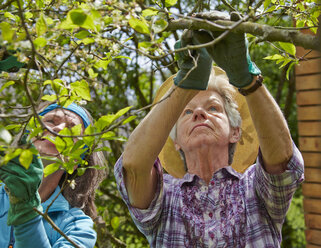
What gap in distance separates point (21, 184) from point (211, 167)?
3.07ft

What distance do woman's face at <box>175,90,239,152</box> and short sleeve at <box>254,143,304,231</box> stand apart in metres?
0.29

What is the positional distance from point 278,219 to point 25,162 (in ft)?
4.11

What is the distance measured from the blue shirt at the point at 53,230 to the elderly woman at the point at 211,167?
29cm

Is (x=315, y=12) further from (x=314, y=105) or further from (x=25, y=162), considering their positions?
(x=314, y=105)

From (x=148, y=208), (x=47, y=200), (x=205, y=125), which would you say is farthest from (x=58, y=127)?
(x=205, y=125)

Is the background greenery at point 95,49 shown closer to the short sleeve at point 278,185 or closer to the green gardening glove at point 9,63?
the green gardening glove at point 9,63

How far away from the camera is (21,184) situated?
5.78ft

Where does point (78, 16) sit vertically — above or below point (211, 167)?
above

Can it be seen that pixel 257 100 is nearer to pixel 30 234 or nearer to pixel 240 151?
pixel 240 151

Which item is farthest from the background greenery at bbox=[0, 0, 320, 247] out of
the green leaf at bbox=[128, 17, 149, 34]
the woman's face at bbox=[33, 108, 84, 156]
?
the woman's face at bbox=[33, 108, 84, 156]

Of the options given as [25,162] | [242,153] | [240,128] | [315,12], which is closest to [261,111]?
[315,12]

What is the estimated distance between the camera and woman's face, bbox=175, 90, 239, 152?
7.45 ft

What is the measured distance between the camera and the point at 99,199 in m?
4.52

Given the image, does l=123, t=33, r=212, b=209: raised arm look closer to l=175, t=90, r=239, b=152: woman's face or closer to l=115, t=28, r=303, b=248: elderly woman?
l=115, t=28, r=303, b=248: elderly woman
